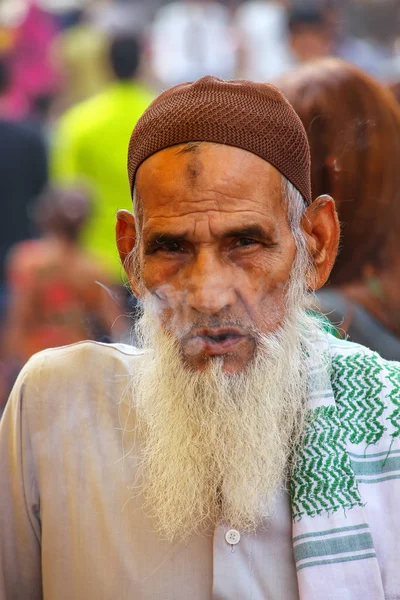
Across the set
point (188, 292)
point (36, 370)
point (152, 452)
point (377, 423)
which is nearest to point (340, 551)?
point (377, 423)

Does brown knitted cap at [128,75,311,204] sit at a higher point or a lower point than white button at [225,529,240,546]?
higher

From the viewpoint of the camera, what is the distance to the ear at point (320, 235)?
2777mm

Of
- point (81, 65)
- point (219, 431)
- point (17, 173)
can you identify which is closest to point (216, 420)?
point (219, 431)

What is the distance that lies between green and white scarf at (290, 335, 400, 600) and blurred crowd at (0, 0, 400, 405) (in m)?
0.75

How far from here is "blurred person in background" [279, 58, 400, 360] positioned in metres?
3.68

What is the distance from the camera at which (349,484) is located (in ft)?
8.54

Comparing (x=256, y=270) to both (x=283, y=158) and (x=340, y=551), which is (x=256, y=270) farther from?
(x=340, y=551)

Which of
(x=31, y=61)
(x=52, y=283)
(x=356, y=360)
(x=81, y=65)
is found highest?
(x=81, y=65)

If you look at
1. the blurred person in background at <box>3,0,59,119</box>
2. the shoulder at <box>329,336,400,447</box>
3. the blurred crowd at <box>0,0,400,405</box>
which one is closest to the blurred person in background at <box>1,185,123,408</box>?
the blurred crowd at <box>0,0,400,405</box>

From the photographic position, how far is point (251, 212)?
2.58 m

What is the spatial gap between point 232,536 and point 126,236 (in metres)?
0.86

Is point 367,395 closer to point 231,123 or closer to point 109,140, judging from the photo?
point 231,123

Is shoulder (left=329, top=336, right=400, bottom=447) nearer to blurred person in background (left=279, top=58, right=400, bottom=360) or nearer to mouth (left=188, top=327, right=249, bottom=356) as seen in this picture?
mouth (left=188, top=327, right=249, bottom=356)

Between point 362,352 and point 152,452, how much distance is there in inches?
25.1
